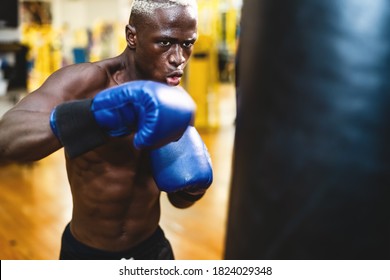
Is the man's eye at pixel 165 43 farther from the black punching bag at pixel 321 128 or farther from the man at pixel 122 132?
the black punching bag at pixel 321 128

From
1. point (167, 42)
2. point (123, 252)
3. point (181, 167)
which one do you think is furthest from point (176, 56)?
point (123, 252)

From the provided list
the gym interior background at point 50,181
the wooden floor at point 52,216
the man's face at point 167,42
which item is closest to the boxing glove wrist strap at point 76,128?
the man's face at point 167,42

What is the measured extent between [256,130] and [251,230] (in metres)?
0.11

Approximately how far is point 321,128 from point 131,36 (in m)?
0.61

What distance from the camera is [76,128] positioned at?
68 centimetres

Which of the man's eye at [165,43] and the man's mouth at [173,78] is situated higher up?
the man's eye at [165,43]

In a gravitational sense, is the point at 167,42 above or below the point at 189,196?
above

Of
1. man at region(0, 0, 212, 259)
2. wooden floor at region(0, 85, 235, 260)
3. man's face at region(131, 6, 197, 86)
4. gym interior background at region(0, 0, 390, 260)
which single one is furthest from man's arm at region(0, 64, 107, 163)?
wooden floor at region(0, 85, 235, 260)

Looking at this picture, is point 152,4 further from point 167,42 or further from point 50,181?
point 50,181

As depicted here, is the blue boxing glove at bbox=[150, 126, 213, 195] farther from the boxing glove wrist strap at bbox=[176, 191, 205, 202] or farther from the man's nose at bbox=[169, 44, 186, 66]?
the man's nose at bbox=[169, 44, 186, 66]

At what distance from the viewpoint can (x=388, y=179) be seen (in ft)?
1.34

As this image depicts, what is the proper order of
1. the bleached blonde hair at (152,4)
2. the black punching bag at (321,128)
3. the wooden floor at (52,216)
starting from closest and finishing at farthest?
1. the black punching bag at (321,128)
2. the bleached blonde hair at (152,4)
3. the wooden floor at (52,216)

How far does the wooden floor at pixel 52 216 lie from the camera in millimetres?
2105
